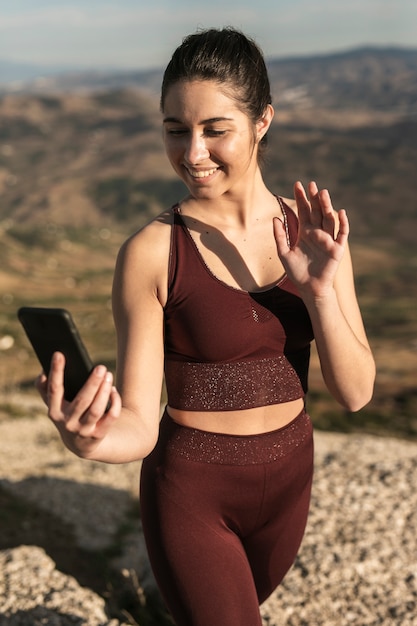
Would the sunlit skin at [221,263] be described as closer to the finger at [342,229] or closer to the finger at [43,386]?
the finger at [342,229]

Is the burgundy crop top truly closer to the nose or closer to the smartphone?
the nose

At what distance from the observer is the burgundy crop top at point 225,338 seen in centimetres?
301

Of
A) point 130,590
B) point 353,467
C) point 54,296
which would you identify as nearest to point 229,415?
point 130,590

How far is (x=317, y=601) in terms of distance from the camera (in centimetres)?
703

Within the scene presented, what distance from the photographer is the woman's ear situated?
3.22 metres

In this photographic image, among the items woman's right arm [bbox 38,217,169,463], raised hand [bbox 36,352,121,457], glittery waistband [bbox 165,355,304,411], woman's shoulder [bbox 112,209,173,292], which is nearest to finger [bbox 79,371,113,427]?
raised hand [bbox 36,352,121,457]

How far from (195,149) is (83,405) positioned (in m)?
1.19

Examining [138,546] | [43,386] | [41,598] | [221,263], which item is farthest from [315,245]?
[138,546]

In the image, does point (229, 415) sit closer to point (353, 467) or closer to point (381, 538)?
point (381, 538)

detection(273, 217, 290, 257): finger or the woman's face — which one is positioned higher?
the woman's face

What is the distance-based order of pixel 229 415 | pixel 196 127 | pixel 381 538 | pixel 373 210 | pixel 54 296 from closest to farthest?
pixel 196 127
pixel 229 415
pixel 381 538
pixel 54 296
pixel 373 210

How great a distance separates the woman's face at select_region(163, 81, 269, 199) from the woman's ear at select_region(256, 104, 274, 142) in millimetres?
61

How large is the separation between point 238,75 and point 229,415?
1.41m

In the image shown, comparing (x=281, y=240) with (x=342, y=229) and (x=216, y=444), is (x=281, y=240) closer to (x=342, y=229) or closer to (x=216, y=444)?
(x=342, y=229)
